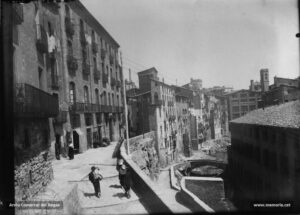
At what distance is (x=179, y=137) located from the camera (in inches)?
2135

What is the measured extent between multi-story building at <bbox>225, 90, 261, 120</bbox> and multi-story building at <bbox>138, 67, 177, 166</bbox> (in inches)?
997

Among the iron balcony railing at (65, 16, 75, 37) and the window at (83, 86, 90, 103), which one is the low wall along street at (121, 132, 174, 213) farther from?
the iron balcony railing at (65, 16, 75, 37)

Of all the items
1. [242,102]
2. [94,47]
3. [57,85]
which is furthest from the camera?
[242,102]

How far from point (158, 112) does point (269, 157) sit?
2374cm

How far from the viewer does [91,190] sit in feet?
39.3

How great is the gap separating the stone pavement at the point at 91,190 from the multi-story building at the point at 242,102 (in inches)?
2194

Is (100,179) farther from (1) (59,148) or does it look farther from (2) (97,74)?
(2) (97,74)

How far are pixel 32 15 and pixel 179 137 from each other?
4347 cm

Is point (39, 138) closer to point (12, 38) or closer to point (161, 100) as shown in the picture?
point (12, 38)

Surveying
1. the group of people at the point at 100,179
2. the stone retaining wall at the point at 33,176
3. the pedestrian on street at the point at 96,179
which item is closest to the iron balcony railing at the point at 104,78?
the stone retaining wall at the point at 33,176

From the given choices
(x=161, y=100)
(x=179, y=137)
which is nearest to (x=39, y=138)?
(x=161, y=100)

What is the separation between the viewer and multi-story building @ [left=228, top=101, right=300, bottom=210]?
16.5 metres

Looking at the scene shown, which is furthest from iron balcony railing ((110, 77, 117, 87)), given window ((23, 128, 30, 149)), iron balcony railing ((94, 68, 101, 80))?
window ((23, 128, 30, 149))

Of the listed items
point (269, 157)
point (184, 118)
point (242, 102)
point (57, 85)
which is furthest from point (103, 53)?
point (242, 102)
